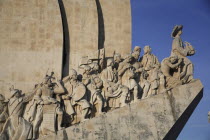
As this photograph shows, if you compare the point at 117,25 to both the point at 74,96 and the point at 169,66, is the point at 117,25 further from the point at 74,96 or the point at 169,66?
the point at 74,96

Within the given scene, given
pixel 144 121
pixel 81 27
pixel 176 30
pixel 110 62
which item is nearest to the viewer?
pixel 144 121

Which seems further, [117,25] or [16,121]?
[117,25]

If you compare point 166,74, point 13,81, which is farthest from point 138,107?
point 13,81

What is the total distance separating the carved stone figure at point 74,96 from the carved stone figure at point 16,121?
3.02ft

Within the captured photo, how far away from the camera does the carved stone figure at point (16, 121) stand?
10.8 metres

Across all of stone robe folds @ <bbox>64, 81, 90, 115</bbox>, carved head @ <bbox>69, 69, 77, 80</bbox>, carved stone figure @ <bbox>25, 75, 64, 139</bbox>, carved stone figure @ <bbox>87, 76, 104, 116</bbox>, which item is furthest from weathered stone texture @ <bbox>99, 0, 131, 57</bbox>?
carved stone figure @ <bbox>25, 75, 64, 139</bbox>

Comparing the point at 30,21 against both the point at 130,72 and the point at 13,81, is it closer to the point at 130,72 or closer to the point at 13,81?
the point at 13,81

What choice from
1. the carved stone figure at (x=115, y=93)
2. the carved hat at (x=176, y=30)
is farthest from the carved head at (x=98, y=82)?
the carved hat at (x=176, y=30)

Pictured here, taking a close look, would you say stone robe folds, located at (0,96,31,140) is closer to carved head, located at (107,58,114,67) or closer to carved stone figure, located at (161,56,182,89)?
carved head, located at (107,58,114,67)

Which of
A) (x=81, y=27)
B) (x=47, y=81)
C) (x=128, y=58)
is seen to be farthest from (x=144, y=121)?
(x=81, y=27)

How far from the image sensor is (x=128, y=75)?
40.7 feet

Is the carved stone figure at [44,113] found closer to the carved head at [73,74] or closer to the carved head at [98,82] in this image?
the carved head at [73,74]

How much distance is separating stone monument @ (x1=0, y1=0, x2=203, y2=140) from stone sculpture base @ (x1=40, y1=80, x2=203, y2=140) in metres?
0.02

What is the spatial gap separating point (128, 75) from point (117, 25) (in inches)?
91.4
